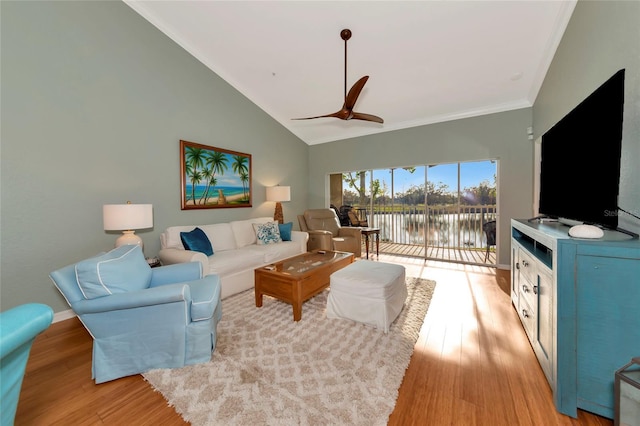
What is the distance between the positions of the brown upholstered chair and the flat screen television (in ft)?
9.91

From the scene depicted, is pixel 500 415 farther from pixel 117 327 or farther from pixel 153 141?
pixel 153 141

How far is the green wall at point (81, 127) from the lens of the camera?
231 cm

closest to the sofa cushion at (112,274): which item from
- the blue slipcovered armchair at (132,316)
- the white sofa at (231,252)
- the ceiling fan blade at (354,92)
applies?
the blue slipcovered armchair at (132,316)

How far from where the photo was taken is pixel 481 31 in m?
2.74

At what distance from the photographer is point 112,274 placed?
163cm

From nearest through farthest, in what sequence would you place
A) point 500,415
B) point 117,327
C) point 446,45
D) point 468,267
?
1. point 500,415
2. point 117,327
3. point 446,45
4. point 468,267

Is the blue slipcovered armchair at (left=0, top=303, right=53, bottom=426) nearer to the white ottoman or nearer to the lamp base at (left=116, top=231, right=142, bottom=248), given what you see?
the white ottoman

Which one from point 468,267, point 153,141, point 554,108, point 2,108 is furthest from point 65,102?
point 468,267

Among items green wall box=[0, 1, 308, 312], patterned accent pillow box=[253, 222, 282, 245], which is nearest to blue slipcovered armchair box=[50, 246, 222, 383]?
green wall box=[0, 1, 308, 312]

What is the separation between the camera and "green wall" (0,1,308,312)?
2309 millimetres

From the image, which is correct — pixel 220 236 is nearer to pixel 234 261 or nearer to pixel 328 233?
pixel 234 261

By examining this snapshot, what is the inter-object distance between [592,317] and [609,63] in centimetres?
168

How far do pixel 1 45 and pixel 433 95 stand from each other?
4.99 meters

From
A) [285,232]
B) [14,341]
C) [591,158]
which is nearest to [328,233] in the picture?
[285,232]
